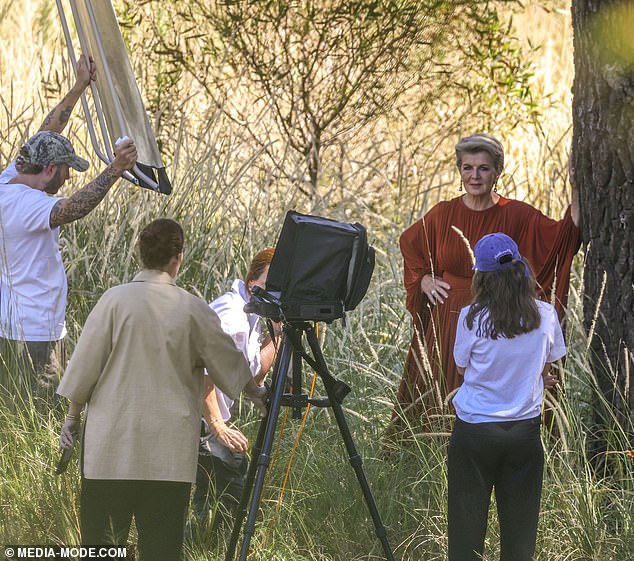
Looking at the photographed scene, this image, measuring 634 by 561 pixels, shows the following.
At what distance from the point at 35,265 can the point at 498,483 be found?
2215 mm

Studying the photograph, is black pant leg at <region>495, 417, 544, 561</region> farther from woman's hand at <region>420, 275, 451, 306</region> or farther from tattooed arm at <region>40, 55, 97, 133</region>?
tattooed arm at <region>40, 55, 97, 133</region>

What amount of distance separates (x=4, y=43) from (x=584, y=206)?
785 cm

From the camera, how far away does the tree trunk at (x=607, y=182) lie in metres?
4.38

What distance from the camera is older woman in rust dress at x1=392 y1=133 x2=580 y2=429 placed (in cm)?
470

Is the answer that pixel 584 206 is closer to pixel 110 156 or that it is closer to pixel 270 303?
pixel 270 303

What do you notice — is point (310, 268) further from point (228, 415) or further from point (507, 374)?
point (228, 415)

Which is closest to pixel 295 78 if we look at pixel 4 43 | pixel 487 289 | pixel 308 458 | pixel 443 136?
pixel 443 136

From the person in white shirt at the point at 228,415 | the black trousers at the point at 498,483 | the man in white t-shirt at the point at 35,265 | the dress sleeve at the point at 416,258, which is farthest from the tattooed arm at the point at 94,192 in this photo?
the black trousers at the point at 498,483

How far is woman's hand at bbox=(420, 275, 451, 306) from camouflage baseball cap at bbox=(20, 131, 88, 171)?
167 cm

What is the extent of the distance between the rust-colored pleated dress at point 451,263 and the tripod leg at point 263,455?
0.96m

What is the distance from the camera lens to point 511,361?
11.8 ft

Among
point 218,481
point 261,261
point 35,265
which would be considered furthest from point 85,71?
point 218,481

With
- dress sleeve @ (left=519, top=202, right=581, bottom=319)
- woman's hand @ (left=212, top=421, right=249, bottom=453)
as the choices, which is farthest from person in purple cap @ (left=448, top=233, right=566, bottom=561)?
dress sleeve @ (left=519, top=202, right=581, bottom=319)

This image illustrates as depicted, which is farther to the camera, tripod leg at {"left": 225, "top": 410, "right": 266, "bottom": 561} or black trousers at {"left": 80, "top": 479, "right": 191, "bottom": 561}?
tripod leg at {"left": 225, "top": 410, "right": 266, "bottom": 561}
